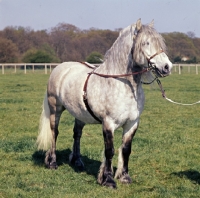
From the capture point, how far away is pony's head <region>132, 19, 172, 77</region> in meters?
5.29

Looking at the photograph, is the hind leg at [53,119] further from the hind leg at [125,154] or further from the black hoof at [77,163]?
the hind leg at [125,154]

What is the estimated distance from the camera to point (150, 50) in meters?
5.41

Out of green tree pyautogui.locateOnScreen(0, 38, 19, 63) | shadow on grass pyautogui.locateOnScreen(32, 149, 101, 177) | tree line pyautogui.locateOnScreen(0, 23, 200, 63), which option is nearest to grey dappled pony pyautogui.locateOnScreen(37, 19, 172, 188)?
shadow on grass pyautogui.locateOnScreen(32, 149, 101, 177)

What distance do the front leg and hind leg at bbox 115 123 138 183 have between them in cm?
27

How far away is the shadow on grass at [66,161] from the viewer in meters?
6.93

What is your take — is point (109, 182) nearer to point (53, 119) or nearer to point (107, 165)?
point (107, 165)

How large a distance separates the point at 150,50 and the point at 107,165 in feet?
5.92

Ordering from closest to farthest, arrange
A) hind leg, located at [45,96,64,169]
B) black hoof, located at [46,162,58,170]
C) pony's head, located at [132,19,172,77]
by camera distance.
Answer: pony's head, located at [132,19,172,77], black hoof, located at [46,162,58,170], hind leg, located at [45,96,64,169]

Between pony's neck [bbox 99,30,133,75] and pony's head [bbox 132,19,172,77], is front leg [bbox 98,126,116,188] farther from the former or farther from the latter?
pony's head [bbox 132,19,172,77]

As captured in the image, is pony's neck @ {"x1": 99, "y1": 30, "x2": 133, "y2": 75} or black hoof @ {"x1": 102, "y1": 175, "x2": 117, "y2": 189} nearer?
pony's neck @ {"x1": 99, "y1": 30, "x2": 133, "y2": 75}

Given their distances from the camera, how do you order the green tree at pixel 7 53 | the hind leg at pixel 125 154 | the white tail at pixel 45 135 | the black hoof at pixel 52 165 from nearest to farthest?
the hind leg at pixel 125 154 → the black hoof at pixel 52 165 → the white tail at pixel 45 135 → the green tree at pixel 7 53

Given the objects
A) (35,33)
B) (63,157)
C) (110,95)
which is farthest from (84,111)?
(35,33)

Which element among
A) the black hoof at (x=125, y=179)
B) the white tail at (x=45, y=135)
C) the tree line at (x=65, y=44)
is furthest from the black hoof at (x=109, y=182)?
the tree line at (x=65, y=44)

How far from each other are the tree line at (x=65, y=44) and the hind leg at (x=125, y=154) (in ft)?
142
